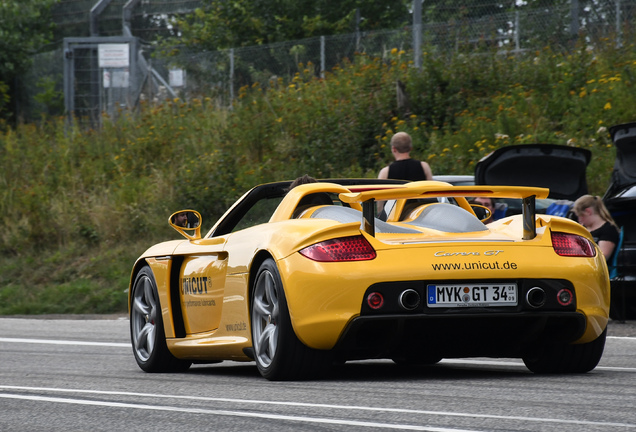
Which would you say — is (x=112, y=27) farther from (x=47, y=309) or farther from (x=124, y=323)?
(x=124, y=323)

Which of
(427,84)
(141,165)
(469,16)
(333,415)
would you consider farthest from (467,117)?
(333,415)

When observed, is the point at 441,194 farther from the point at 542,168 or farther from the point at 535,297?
the point at 542,168

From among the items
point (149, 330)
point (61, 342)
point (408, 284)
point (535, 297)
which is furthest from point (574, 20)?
point (408, 284)

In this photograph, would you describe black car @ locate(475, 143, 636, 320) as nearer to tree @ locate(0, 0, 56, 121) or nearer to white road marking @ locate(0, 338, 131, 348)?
white road marking @ locate(0, 338, 131, 348)

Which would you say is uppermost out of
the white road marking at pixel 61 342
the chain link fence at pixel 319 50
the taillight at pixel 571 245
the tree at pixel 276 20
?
the tree at pixel 276 20

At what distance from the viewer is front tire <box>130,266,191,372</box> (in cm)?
782

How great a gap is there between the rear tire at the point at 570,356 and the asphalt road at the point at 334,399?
84 millimetres

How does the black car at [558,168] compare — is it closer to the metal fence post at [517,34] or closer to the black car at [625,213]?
the black car at [625,213]

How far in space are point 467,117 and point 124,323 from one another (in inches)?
303

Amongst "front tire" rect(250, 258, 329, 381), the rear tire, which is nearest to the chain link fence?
the rear tire

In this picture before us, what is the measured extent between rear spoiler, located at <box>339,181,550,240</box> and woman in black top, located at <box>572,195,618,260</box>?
508 cm

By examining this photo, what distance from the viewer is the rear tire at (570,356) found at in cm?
645

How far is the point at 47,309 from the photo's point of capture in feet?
56.2

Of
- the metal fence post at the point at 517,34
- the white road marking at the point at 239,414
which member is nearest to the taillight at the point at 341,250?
the white road marking at the point at 239,414
